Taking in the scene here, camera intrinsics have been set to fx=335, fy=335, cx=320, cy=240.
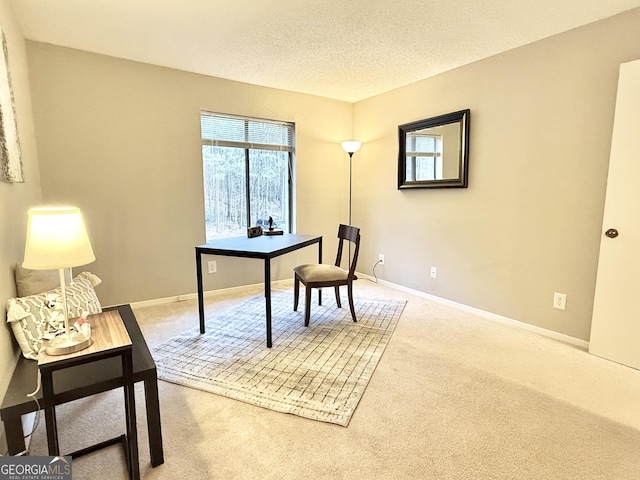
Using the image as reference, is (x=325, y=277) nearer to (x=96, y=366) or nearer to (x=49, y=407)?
(x=96, y=366)

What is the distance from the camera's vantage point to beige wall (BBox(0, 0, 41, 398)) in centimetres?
141

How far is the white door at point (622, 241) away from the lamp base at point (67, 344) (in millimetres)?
2972

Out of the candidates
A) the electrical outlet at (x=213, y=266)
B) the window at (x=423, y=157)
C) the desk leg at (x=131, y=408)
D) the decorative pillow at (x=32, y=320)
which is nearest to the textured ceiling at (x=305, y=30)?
the window at (x=423, y=157)

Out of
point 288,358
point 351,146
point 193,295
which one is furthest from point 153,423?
point 351,146

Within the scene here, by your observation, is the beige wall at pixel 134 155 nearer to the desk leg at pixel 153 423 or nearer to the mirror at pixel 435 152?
the mirror at pixel 435 152

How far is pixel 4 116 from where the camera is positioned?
1573 millimetres

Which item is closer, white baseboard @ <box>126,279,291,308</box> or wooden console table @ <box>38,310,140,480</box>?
wooden console table @ <box>38,310,140,480</box>

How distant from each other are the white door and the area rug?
58.2 inches

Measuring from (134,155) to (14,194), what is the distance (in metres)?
1.44

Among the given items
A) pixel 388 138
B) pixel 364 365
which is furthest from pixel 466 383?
pixel 388 138

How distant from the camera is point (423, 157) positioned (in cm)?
347

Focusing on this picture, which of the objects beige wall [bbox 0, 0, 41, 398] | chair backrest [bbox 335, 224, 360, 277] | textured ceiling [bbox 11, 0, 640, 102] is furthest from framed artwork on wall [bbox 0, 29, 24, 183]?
chair backrest [bbox 335, 224, 360, 277]

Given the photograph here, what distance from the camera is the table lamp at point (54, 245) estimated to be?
1.16 meters

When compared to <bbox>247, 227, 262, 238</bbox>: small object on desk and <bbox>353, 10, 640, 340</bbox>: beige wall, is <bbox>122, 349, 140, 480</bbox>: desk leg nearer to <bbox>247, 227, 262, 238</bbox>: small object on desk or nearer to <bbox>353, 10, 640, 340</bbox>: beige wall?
<bbox>247, 227, 262, 238</bbox>: small object on desk
